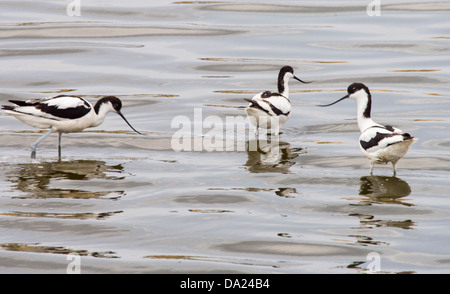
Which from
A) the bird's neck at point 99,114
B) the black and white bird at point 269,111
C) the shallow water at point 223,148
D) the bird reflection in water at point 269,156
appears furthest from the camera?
the black and white bird at point 269,111

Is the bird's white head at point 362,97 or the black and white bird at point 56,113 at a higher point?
the bird's white head at point 362,97

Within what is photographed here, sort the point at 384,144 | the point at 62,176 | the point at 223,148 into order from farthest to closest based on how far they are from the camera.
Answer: the point at 223,148, the point at 62,176, the point at 384,144

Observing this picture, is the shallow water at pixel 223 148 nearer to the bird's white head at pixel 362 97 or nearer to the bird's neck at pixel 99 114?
the bird's neck at pixel 99 114

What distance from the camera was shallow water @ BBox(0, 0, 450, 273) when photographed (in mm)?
8867

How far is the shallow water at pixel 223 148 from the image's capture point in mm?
8867

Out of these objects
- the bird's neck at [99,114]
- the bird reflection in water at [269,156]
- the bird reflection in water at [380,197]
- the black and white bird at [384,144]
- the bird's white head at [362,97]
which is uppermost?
the bird's white head at [362,97]

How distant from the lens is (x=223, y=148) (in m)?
13.2

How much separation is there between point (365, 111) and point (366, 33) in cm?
987

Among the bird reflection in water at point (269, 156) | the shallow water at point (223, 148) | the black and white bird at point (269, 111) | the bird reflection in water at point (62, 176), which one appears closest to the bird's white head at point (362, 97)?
the shallow water at point (223, 148)

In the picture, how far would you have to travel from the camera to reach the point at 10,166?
11938 millimetres

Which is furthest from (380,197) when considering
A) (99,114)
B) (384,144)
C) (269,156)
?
(99,114)

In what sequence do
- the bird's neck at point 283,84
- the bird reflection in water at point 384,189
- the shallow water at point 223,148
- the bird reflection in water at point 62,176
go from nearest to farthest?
the shallow water at point 223,148 < the bird reflection in water at point 384,189 < the bird reflection in water at point 62,176 < the bird's neck at point 283,84

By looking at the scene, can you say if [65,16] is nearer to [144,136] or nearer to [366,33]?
[366,33]

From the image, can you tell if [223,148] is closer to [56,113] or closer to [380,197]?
[56,113]
